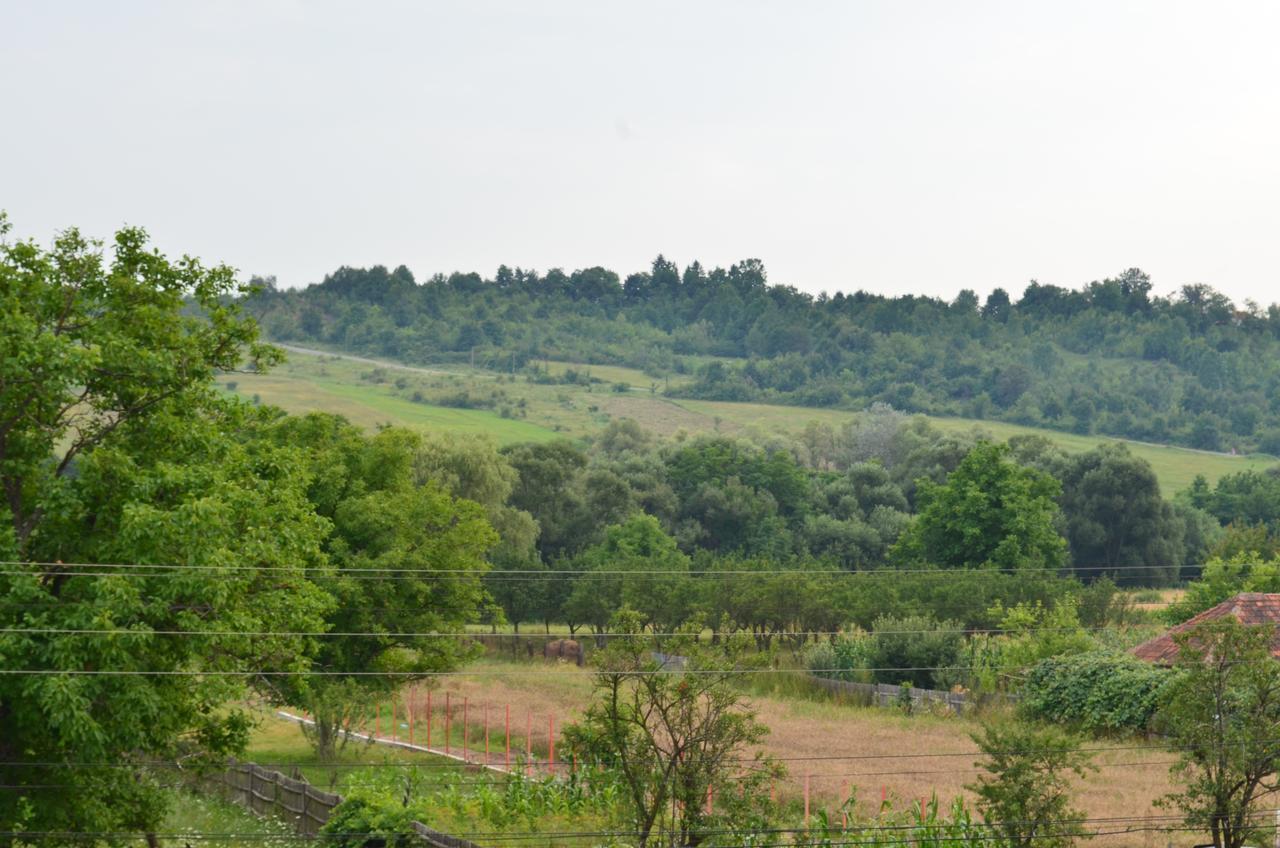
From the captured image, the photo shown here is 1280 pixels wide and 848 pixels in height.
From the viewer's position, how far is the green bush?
1473 inches

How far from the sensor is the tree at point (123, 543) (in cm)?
1947

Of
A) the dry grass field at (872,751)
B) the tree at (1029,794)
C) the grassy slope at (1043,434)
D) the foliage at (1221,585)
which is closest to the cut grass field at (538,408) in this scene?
the grassy slope at (1043,434)

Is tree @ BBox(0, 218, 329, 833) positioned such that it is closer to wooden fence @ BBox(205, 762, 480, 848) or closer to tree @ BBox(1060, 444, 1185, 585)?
wooden fence @ BBox(205, 762, 480, 848)

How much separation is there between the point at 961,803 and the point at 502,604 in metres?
38.2

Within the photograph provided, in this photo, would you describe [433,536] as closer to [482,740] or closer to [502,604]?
[482,740]

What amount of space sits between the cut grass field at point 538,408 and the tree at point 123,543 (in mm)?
92446

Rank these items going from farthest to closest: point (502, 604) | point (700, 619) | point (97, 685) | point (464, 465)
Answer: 1. point (464, 465)
2. point (502, 604)
3. point (700, 619)
4. point (97, 685)

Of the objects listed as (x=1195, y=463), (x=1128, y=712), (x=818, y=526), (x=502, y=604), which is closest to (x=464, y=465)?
(x=502, y=604)

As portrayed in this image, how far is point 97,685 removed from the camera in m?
19.2

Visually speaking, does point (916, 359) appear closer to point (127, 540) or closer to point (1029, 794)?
point (1029, 794)

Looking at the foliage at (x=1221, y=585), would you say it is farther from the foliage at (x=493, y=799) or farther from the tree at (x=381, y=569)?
the foliage at (x=493, y=799)

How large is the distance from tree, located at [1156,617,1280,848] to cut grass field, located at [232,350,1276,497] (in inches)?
3620

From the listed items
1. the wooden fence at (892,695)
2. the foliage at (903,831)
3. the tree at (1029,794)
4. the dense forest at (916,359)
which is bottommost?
the wooden fence at (892,695)

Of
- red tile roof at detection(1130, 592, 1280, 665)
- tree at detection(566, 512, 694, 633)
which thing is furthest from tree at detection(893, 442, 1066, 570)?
A: red tile roof at detection(1130, 592, 1280, 665)
